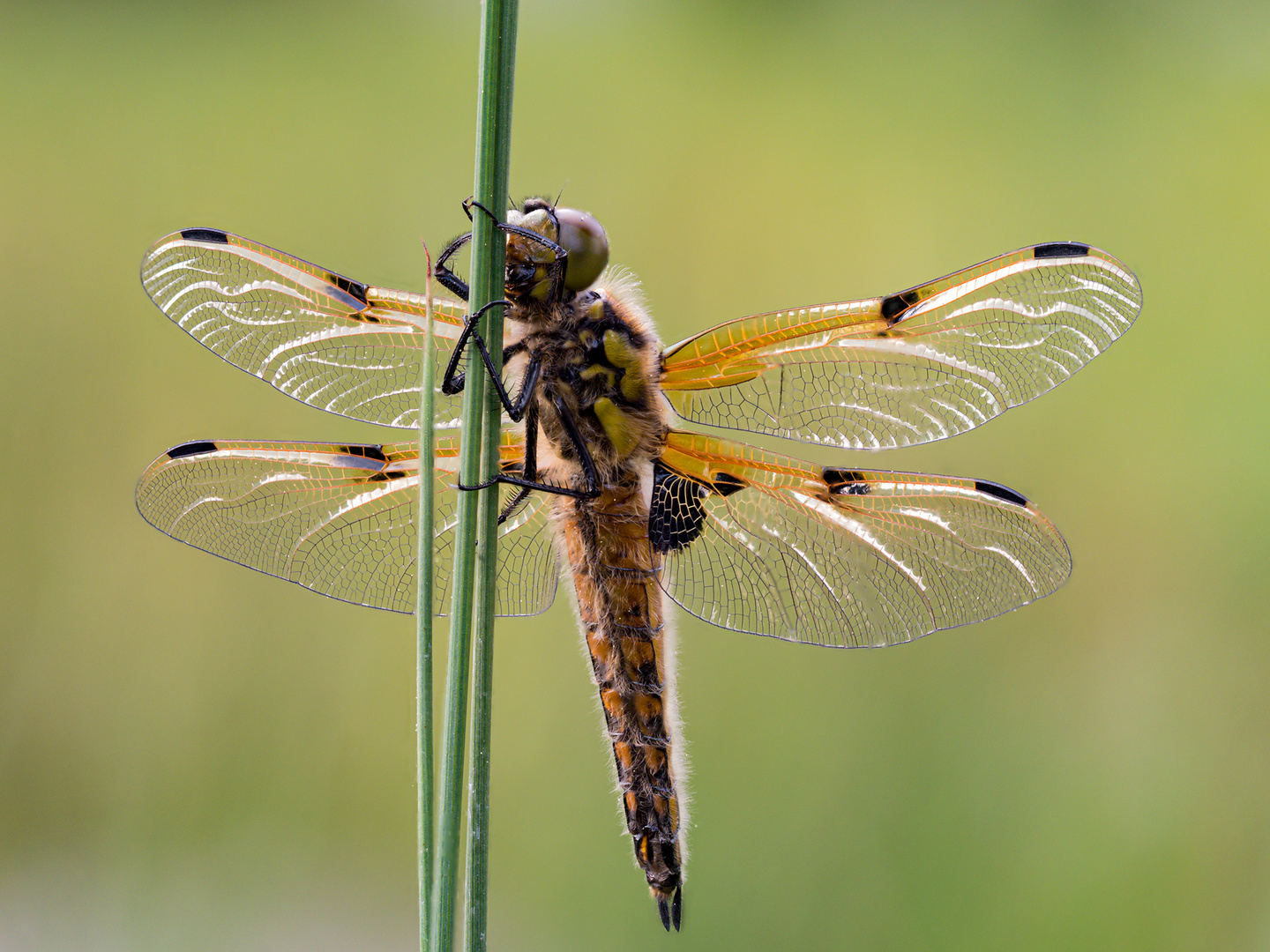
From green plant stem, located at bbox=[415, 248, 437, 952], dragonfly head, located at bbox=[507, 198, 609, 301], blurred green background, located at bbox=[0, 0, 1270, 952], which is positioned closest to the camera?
green plant stem, located at bbox=[415, 248, 437, 952]

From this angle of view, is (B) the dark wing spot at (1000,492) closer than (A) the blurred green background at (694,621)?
Yes

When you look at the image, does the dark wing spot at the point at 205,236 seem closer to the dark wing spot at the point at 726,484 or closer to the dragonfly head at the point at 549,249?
the dragonfly head at the point at 549,249

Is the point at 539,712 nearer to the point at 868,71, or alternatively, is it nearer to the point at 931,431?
the point at 931,431

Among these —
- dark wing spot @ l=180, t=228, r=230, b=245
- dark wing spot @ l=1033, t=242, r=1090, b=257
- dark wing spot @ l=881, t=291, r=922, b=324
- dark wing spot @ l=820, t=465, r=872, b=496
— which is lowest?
dark wing spot @ l=820, t=465, r=872, b=496

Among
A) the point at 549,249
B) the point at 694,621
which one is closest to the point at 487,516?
the point at 549,249

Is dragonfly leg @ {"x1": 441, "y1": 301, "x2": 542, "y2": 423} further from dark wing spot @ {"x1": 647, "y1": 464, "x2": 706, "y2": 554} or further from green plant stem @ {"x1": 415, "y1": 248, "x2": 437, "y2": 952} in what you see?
dark wing spot @ {"x1": 647, "y1": 464, "x2": 706, "y2": 554}

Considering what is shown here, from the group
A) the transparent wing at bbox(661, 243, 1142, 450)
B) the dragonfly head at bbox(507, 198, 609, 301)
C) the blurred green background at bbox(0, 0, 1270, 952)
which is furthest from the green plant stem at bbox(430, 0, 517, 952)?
the blurred green background at bbox(0, 0, 1270, 952)

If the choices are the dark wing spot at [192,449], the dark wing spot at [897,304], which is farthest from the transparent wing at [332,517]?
the dark wing spot at [897,304]
